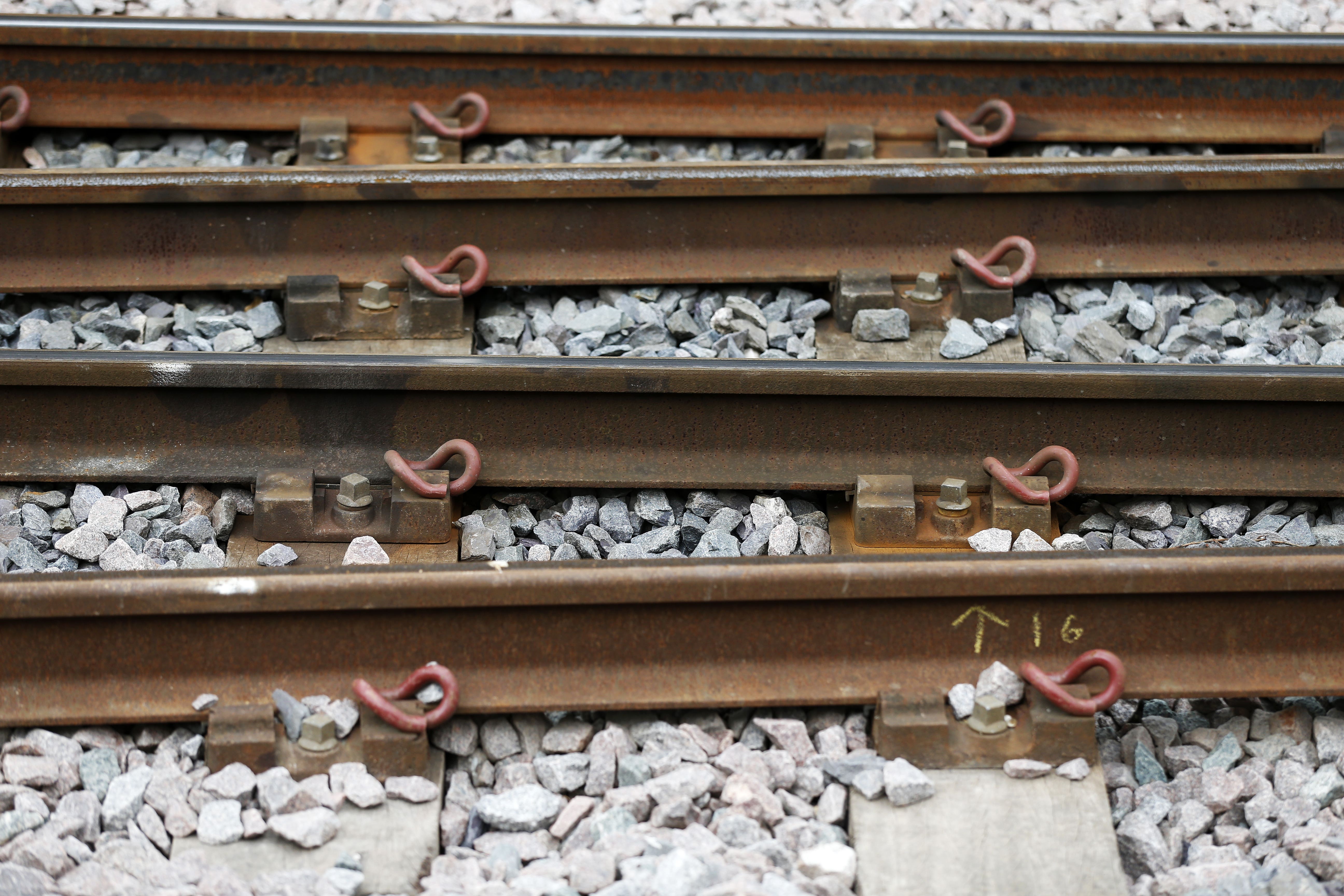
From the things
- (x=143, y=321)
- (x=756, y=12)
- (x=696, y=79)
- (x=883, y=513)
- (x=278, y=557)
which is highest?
(x=756, y=12)

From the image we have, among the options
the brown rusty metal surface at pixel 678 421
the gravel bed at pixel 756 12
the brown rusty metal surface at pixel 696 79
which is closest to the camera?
the brown rusty metal surface at pixel 678 421

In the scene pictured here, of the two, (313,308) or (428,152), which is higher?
(428,152)

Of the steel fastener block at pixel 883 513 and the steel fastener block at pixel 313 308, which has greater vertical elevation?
the steel fastener block at pixel 313 308

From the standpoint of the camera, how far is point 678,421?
3.79 meters

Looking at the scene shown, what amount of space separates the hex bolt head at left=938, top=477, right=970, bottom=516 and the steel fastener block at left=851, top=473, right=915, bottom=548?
8cm

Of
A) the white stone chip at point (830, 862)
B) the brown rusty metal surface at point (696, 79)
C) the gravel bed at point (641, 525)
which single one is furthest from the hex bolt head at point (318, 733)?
the brown rusty metal surface at point (696, 79)

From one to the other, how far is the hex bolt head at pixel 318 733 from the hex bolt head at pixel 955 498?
162 centimetres

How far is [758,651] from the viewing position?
3182mm

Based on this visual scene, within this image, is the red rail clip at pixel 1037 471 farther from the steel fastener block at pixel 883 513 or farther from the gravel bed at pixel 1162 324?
the gravel bed at pixel 1162 324

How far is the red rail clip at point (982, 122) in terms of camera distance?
512 centimetres

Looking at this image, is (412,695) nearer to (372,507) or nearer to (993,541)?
(372,507)

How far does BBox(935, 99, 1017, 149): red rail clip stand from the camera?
Result: 16.8 feet

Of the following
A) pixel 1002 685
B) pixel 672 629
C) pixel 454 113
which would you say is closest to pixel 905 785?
pixel 1002 685

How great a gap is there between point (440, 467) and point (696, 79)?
2.24m
